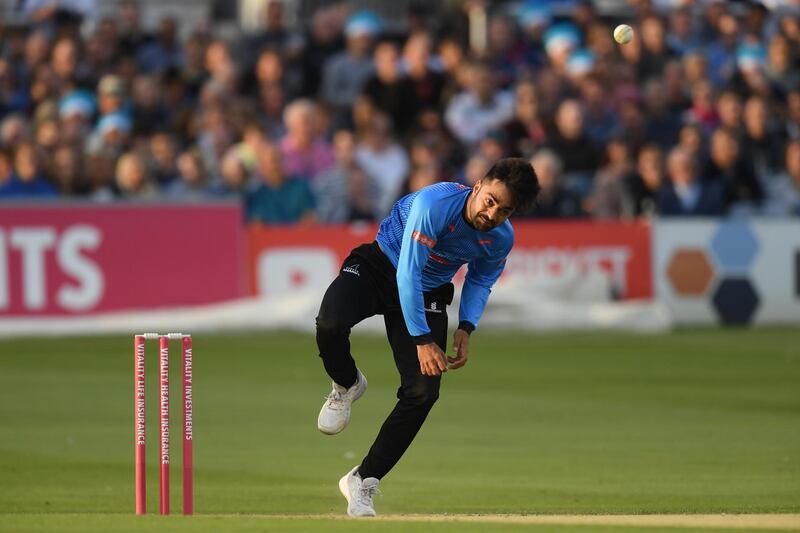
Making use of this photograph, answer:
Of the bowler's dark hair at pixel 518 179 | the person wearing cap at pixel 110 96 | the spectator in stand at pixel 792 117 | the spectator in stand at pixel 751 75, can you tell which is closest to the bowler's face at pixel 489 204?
the bowler's dark hair at pixel 518 179

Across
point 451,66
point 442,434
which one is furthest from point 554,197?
point 442,434

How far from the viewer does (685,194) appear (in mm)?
21609

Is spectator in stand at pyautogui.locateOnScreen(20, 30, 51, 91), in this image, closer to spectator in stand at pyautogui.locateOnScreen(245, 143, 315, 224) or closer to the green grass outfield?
spectator in stand at pyautogui.locateOnScreen(245, 143, 315, 224)

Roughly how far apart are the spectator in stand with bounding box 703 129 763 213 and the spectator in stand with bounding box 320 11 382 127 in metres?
4.93

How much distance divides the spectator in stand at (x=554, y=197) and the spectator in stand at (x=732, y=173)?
201 cm

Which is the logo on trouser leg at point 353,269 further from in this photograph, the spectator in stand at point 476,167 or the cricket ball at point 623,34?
the spectator in stand at point 476,167

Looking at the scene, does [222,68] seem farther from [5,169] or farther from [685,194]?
[685,194]

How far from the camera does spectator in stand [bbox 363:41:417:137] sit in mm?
22500

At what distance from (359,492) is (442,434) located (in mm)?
4111

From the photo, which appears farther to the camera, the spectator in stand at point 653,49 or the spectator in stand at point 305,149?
the spectator in stand at point 653,49

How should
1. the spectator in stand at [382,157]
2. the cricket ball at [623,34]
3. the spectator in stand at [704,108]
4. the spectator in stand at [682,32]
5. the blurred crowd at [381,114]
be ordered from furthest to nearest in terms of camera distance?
1. the spectator in stand at [682,32]
2. the spectator in stand at [704,108]
3. the spectator in stand at [382,157]
4. the blurred crowd at [381,114]
5. the cricket ball at [623,34]

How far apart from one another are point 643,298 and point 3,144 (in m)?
8.44

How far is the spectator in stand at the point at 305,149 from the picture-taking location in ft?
69.7

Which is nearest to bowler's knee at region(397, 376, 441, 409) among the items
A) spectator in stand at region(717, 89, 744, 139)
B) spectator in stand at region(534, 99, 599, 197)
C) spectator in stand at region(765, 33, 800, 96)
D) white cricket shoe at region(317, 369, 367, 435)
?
white cricket shoe at region(317, 369, 367, 435)
